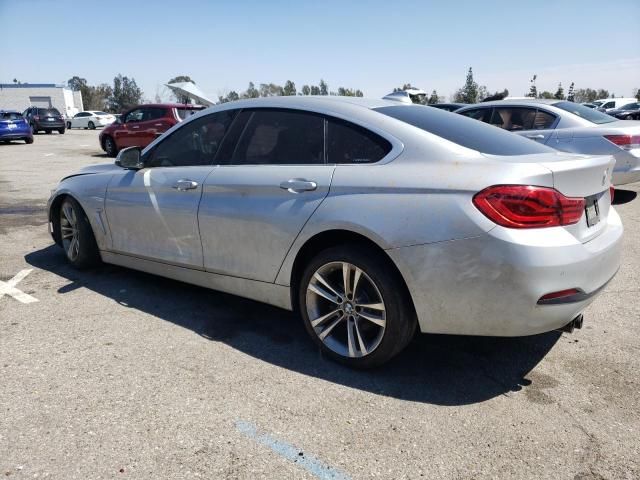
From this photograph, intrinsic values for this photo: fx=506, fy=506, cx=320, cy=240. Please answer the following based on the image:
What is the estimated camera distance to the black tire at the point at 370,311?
2779 millimetres

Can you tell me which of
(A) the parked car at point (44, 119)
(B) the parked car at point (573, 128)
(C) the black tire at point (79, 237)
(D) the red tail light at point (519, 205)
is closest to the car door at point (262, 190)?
(D) the red tail light at point (519, 205)

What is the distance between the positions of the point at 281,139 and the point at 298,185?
478 mm

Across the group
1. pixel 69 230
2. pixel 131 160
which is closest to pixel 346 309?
pixel 131 160

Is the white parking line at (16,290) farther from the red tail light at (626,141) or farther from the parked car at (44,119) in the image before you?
the parked car at (44,119)

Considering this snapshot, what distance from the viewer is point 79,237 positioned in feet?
15.6

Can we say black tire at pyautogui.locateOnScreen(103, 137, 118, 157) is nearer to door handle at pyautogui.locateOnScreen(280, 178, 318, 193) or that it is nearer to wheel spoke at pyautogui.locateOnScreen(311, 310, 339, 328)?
door handle at pyautogui.locateOnScreen(280, 178, 318, 193)

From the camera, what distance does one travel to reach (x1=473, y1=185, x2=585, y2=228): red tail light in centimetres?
247

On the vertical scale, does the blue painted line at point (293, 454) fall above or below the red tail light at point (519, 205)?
below

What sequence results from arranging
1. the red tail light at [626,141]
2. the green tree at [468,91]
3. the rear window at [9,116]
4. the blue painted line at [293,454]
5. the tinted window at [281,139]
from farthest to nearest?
the green tree at [468,91]
the rear window at [9,116]
the red tail light at [626,141]
the tinted window at [281,139]
the blue painted line at [293,454]

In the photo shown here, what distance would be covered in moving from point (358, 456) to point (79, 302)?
2.88 m

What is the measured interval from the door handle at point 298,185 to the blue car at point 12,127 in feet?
76.3

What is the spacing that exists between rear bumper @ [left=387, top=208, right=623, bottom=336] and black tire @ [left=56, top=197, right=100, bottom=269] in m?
3.25

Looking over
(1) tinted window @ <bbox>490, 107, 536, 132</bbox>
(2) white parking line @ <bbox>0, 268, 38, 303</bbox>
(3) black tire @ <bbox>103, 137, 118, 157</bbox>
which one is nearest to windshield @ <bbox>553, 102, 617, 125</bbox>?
(1) tinted window @ <bbox>490, 107, 536, 132</bbox>

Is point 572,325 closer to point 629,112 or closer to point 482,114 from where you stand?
point 482,114
